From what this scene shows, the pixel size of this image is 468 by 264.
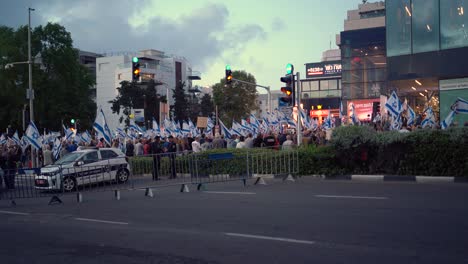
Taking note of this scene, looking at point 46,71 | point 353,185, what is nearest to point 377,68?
point 46,71

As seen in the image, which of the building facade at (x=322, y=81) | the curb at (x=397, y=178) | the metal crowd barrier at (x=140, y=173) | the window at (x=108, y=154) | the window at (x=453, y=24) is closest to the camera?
the metal crowd barrier at (x=140, y=173)

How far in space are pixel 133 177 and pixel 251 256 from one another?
31.2ft

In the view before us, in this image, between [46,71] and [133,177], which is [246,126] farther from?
[46,71]

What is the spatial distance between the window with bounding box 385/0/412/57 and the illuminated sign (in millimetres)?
57919

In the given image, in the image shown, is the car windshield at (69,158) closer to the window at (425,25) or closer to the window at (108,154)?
the window at (108,154)

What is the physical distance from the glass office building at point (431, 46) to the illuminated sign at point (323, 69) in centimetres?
5784

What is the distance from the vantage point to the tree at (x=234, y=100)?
77.9 meters

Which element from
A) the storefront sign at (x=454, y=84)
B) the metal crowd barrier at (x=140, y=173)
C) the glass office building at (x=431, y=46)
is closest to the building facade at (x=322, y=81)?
the glass office building at (x=431, y=46)

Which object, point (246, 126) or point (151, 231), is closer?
point (151, 231)

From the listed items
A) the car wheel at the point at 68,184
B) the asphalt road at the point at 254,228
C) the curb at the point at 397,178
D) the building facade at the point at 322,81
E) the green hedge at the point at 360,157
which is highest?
the building facade at the point at 322,81

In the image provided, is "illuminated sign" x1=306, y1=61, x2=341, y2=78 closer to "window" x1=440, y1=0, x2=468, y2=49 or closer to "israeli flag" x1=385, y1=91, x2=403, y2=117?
"window" x1=440, y1=0, x2=468, y2=49

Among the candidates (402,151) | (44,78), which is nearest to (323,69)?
(44,78)

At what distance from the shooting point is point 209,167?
54.9 ft

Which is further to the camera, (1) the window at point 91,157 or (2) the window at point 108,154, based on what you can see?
(2) the window at point 108,154
